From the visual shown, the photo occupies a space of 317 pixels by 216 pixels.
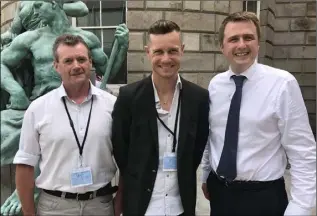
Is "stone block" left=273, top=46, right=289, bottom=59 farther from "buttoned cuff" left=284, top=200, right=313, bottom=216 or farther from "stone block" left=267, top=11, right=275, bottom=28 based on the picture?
"buttoned cuff" left=284, top=200, right=313, bottom=216

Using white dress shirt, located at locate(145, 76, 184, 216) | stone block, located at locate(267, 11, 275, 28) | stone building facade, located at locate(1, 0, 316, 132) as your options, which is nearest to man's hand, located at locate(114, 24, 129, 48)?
white dress shirt, located at locate(145, 76, 184, 216)

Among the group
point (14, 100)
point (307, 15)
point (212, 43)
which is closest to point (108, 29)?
point (212, 43)

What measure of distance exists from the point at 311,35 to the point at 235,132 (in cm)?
944

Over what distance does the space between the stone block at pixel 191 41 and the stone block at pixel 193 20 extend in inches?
4.6

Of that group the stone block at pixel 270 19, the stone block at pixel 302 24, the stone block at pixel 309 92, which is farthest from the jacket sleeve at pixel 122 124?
the stone block at pixel 302 24

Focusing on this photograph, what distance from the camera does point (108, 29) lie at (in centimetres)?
773

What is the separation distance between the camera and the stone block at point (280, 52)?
10.4 m

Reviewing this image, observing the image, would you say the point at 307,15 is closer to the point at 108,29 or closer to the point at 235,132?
the point at 108,29

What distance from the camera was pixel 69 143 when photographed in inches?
74.0

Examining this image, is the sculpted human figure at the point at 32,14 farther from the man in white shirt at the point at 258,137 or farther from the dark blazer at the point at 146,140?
the man in white shirt at the point at 258,137

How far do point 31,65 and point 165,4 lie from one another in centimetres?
457

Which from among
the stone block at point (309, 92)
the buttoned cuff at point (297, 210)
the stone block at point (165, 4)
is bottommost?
the stone block at point (309, 92)

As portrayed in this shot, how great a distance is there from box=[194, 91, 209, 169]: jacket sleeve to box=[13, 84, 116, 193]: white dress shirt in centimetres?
45

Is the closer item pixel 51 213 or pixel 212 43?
pixel 51 213
